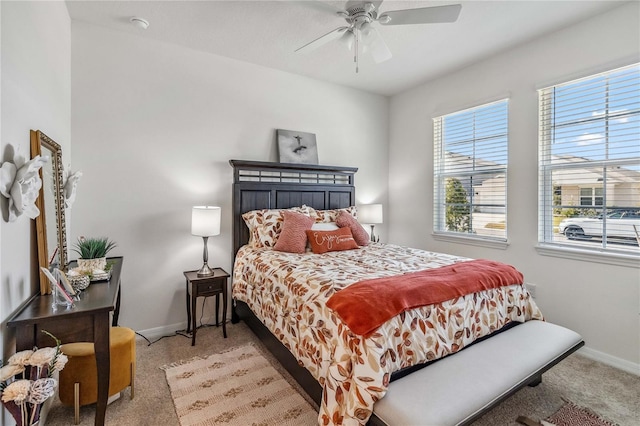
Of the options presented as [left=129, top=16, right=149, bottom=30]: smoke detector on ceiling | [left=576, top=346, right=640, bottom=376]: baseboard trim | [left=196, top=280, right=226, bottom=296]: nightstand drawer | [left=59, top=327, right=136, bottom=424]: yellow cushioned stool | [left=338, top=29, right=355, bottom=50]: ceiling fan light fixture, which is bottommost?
[left=576, top=346, right=640, bottom=376]: baseboard trim

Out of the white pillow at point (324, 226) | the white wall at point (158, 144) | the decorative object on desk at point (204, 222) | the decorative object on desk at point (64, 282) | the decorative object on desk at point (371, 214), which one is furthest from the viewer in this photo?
the decorative object on desk at point (371, 214)

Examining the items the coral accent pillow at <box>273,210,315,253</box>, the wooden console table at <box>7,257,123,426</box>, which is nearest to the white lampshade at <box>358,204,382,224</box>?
the coral accent pillow at <box>273,210,315,253</box>

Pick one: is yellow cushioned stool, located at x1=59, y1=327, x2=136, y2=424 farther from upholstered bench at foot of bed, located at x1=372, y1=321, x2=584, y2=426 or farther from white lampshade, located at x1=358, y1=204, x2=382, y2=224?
white lampshade, located at x1=358, y1=204, x2=382, y2=224

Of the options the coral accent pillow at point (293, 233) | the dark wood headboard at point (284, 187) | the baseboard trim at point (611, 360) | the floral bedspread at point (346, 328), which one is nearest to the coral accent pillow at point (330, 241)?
the coral accent pillow at point (293, 233)

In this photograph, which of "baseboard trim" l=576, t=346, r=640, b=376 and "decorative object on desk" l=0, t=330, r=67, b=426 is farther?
"baseboard trim" l=576, t=346, r=640, b=376

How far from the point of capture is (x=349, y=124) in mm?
4340

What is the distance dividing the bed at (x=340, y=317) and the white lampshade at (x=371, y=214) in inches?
34.1

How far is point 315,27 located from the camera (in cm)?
277

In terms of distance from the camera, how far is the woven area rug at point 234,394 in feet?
6.06

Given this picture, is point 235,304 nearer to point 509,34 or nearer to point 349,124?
point 349,124

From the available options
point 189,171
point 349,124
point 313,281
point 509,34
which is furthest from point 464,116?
point 189,171

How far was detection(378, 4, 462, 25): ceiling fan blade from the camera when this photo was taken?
1992 mm

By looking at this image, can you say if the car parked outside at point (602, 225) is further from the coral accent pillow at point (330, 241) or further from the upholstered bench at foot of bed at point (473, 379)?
the coral accent pillow at point (330, 241)

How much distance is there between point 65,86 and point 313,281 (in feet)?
8.26
